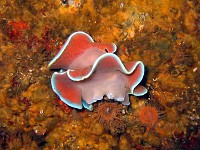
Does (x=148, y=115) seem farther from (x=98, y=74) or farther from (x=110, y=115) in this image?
(x=98, y=74)

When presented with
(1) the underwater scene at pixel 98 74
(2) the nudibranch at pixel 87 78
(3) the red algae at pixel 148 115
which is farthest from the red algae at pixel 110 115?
(3) the red algae at pixel 148 115

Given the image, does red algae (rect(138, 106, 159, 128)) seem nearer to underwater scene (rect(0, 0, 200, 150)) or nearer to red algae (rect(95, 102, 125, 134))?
underwater scene (rect(0, 0, 200, 150))

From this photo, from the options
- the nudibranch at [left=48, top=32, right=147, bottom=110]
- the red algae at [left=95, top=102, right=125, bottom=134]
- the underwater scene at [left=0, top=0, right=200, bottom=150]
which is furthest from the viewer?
the red algae at [left=95, top=102, right=125, bottom=134]

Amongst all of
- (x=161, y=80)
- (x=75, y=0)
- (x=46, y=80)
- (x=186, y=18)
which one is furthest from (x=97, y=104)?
(x=186, y=18)

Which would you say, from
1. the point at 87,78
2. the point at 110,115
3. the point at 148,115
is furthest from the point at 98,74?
the point at 148,115

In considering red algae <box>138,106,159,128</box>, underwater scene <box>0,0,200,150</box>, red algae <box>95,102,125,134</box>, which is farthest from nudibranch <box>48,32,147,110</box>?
red algae <box>138,106,159,128</box>

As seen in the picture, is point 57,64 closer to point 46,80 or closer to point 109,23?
point 46,80

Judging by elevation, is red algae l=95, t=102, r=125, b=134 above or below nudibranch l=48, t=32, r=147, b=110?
below
